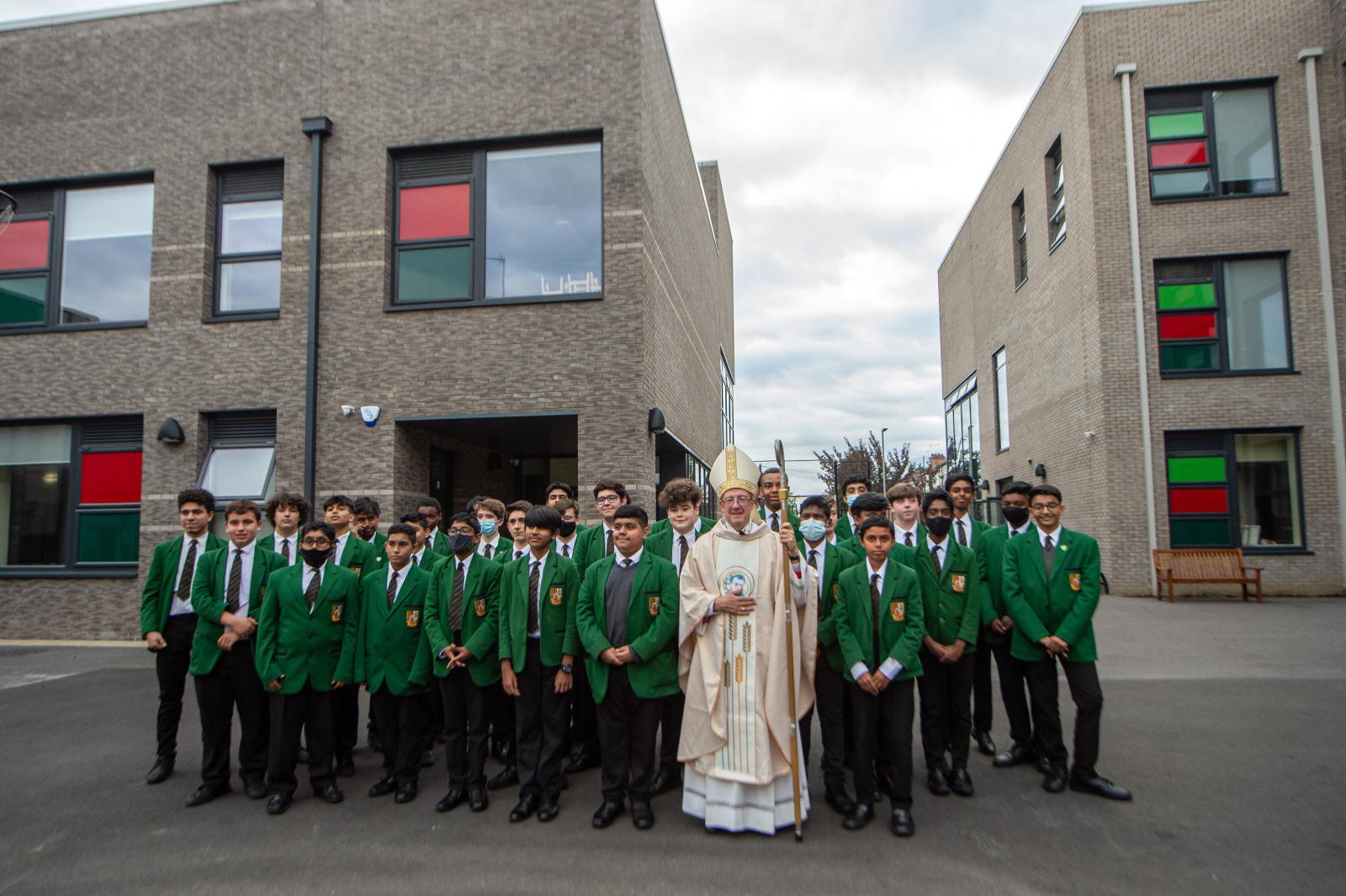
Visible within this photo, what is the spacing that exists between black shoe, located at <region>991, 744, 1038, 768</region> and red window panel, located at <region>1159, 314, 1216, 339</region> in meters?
12.3

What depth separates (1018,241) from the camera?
2147cm

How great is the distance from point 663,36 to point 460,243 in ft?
17.4

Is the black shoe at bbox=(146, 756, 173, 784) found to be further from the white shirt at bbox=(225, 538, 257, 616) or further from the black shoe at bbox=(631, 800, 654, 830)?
the black shoe at bbox=(631, 800, 654, 830)

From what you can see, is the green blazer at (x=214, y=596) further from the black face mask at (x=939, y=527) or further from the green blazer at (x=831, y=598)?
the black face mask at (x=939, y=527)

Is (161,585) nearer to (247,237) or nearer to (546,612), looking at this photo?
(546,612)

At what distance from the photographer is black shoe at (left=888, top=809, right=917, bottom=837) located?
4.38 metres

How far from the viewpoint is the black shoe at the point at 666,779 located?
5.14 m

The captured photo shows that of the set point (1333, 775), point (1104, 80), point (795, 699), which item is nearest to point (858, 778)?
point (795, 699)

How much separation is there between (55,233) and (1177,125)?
1958 cm

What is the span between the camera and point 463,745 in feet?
16.4

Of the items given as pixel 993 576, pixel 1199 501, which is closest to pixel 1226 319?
pixel 1199 501

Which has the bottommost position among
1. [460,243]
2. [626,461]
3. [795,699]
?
[795,699]

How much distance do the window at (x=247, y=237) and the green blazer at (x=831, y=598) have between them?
991 cm

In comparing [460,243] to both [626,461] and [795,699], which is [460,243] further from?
[795,699]
